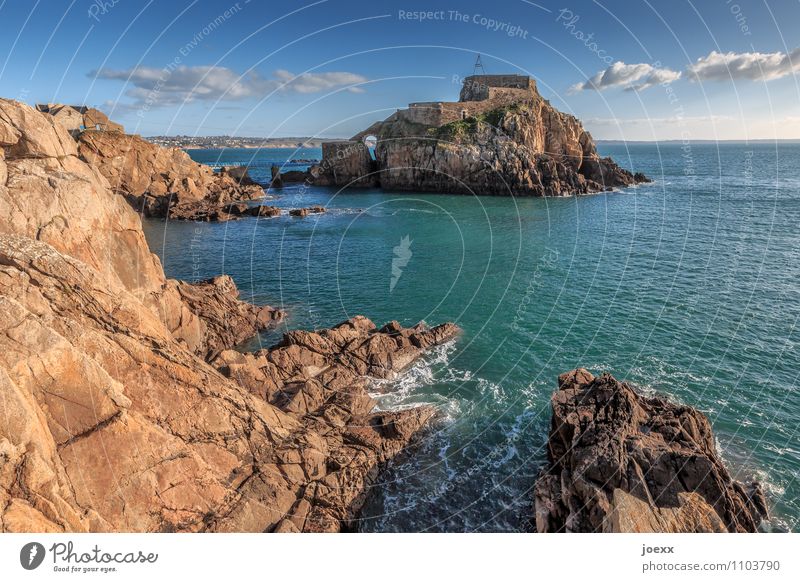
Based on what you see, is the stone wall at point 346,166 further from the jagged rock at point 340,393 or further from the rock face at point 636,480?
the rock face at point 636,480

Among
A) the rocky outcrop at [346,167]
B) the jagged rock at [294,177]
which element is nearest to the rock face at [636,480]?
Result: the rocky outcrop at [346,167]

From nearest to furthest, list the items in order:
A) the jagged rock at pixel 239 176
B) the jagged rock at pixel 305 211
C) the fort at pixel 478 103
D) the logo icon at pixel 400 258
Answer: the logo icon at pixel 400 258 → the jagged rock at pixel 305 211 → the fort at pixel 478 103 → the jagged rock at pixel 239 176

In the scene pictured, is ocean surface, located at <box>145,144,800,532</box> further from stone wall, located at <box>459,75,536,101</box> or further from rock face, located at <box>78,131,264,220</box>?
stone wall, located at <box>459,75,536,101</box>

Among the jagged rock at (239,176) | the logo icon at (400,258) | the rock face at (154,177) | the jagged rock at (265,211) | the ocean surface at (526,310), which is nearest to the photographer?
the ocean surface at (526,310)

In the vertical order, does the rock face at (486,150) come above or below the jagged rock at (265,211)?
above

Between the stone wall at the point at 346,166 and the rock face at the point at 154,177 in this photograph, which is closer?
the rock face at the point at 154,177
